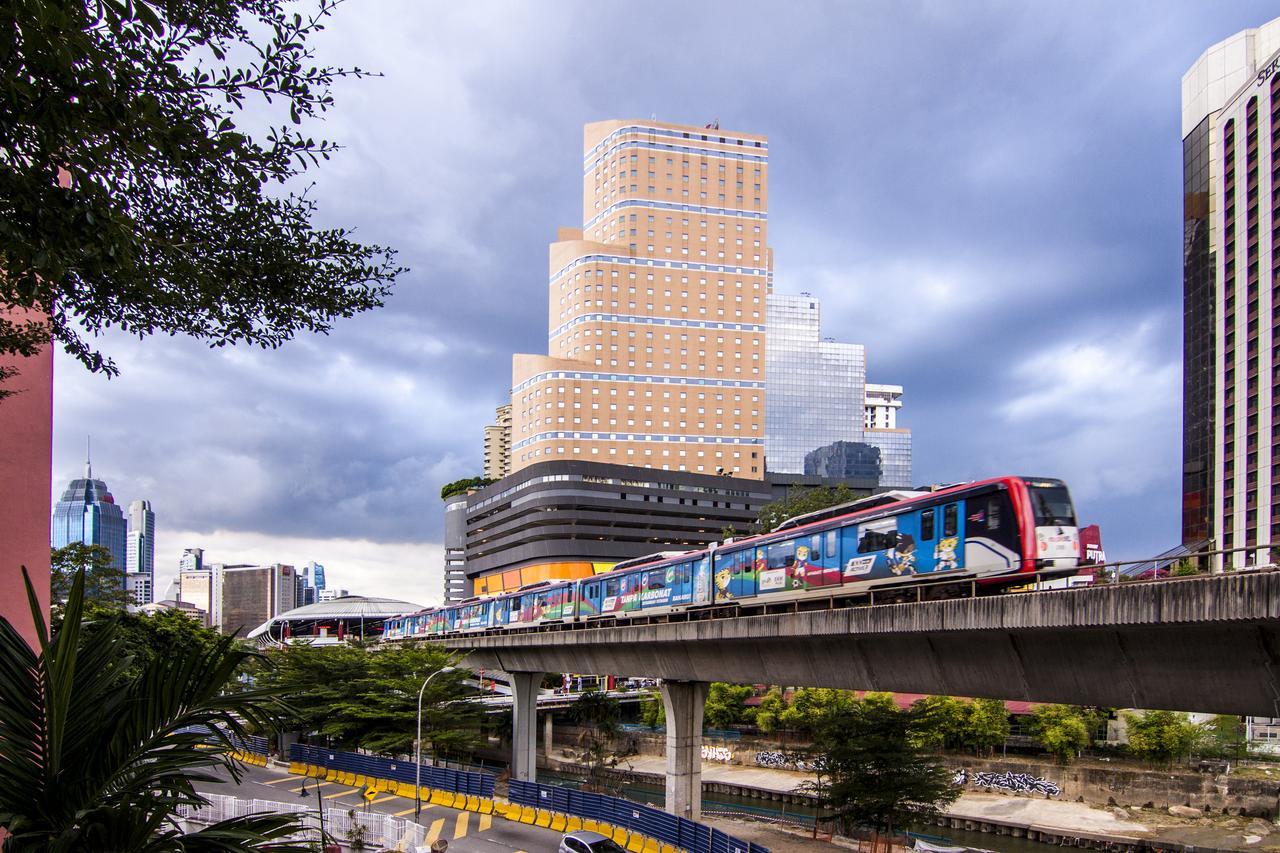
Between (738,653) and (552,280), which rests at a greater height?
(552,280)

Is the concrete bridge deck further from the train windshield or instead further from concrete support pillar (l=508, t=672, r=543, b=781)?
concrete support pillar (l=508, t=672, r=543, b=781)

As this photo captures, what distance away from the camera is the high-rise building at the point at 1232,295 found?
91.4 meters

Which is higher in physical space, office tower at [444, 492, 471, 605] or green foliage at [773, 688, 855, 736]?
office tower at [444, 492, 471, 605]

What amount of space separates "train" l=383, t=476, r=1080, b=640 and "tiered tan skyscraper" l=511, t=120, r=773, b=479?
104713mm


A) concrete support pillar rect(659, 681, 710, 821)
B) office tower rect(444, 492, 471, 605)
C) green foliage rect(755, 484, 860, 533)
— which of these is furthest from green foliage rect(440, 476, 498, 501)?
concrete support pillar rect(659, 681, 710, 821)

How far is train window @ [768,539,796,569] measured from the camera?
32.3 m

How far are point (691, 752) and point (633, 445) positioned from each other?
113 meters

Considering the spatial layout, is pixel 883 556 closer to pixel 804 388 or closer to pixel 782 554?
pixel 782 554

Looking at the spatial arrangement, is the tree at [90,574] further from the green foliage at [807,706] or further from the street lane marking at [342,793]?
the green foliage at [807,706]

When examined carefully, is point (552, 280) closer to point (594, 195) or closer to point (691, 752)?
point (594, 195)

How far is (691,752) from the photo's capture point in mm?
35875

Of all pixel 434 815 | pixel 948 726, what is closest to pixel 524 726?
pixel 434 815

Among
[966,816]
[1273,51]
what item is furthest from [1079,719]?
[1273,51]

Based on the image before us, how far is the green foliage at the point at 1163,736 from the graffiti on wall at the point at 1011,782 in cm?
579
